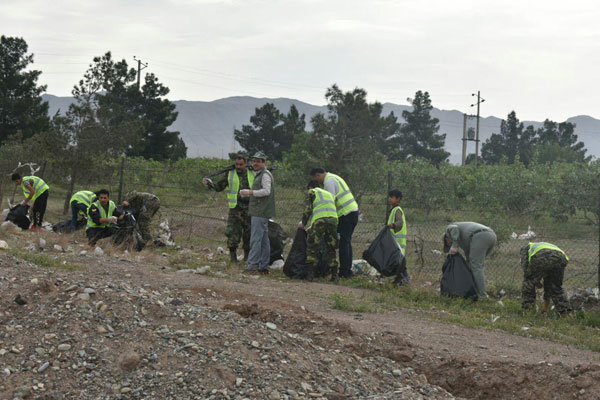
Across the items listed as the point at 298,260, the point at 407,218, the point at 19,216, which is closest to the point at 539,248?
the point at 298,260

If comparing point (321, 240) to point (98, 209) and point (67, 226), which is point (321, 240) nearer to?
point (98, 209)

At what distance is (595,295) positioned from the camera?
28.9ft

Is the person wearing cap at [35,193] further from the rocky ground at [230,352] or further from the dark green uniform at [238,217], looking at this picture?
the rocky ground at [230,352]

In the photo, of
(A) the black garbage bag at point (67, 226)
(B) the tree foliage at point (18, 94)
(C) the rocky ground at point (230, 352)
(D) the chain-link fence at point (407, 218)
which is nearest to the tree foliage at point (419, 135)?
(B) the tree foliage at point (18, 94)

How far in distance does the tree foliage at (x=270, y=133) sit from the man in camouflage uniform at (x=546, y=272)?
40.4 meters

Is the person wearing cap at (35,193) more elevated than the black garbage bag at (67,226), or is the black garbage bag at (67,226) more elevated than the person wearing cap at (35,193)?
the person wearing cap at (35,193)

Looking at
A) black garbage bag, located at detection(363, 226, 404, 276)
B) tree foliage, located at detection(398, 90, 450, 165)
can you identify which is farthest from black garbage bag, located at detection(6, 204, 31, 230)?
tree foliage, located at detection(398, 90, 450, 165)

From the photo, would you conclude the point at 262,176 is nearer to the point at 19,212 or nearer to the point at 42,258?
the point at 42,258

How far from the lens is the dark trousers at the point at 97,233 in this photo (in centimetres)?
1091

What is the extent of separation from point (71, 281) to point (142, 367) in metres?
1.70

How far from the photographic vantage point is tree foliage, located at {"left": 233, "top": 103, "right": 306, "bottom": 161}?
48656 mm

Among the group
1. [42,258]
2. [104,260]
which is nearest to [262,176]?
[104,260]

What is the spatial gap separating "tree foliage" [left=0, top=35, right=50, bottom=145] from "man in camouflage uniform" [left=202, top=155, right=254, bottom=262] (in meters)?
24.9

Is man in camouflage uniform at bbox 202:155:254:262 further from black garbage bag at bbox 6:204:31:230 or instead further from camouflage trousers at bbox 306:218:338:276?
black garbage bag at bbox 6:204:31:230
